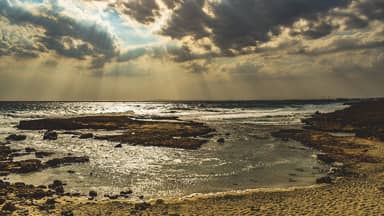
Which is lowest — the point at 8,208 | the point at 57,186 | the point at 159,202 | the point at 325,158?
the point at 57,186

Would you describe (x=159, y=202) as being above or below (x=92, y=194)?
above

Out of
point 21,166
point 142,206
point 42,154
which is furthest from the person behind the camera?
point 42,154

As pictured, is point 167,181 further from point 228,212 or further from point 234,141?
point 234,141

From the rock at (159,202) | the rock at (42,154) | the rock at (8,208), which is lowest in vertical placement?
the rock at (42,154)

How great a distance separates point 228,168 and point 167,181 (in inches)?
272

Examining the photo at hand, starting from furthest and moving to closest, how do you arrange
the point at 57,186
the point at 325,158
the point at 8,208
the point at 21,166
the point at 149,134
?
the point at 149,134 → the point at 325,158 → the point at 21,166 → the point at 57,186 → the point at 8,208

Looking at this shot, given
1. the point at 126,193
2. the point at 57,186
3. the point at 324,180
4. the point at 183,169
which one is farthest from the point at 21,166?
the point at 324,180

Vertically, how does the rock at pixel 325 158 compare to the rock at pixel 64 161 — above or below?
above

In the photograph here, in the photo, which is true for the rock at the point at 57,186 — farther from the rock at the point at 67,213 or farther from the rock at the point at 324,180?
the rock at the point at 324,180

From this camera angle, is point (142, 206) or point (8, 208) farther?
point (142, 206)

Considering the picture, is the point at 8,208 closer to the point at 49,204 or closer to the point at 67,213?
the point at 49,204

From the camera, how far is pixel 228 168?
29656 millimetres

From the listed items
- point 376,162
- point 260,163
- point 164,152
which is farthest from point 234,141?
point 376,162

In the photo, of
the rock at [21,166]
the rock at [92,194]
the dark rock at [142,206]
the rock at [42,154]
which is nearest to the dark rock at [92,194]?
the rock at [92,194]
